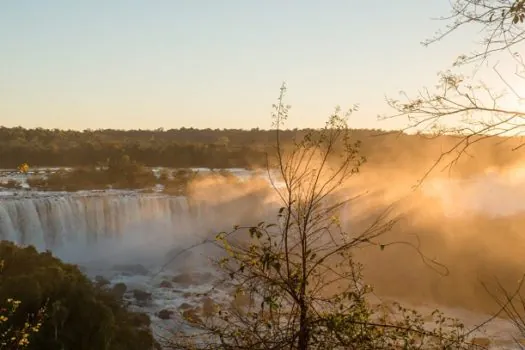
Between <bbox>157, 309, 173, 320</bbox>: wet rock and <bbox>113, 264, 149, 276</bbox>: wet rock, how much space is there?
4.81 m

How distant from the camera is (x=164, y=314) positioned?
51.4 ft

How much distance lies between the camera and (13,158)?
35.6 meters

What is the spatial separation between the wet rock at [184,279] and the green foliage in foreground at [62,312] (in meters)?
8.19

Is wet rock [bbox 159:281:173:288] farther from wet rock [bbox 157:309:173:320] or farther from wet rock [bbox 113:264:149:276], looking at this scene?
wet rock [bbox 157:309:173:320]

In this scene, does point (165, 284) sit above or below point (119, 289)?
below

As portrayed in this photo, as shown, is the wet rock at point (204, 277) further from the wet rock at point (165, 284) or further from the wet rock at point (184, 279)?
the wet rock at point (165, 284)

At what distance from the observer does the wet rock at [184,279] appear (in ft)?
64.7

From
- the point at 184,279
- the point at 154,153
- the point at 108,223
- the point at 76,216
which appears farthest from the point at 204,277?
the point at 154,153

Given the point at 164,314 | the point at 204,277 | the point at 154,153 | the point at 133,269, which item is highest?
the point at 154,153

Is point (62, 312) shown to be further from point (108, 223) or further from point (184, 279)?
point (108, 223)

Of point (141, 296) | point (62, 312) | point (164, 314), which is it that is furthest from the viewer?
point (141, 296)

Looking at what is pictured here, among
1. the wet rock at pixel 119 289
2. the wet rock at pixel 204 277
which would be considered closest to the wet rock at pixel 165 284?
the wet rock at pixel 204 277

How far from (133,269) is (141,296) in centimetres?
363

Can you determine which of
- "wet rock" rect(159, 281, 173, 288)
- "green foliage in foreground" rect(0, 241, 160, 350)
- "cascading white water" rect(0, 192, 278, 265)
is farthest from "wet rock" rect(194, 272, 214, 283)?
"green foliage in foreground" rect(0, 241, 160, 350)
